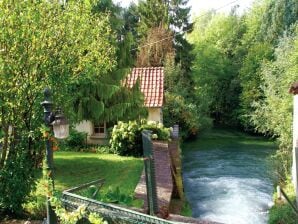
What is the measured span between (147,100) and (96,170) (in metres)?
8.47

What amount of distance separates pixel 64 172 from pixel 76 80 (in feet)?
23.8

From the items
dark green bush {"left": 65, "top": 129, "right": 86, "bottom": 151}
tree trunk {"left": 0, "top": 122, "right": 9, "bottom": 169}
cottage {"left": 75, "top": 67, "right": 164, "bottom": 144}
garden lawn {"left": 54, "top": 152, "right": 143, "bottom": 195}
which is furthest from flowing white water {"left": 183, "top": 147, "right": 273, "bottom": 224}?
tree trunk {"left": 0, "top": 122, "right": 9, "bottom": 169}

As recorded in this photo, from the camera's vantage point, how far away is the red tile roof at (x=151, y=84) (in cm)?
2456

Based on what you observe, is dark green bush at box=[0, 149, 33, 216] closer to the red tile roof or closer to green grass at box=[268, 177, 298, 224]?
green grass at box=[268, 177, 298, 224]

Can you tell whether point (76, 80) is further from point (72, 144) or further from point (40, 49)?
point (72, 144)

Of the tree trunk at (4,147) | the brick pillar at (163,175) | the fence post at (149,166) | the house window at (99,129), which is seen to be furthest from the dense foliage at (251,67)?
the tree trunk at (4,147)

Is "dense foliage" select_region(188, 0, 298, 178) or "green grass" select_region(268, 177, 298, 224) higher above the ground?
"dense foliage" select_region(188, 0, 298, 178)

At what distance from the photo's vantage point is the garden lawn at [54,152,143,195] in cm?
1488

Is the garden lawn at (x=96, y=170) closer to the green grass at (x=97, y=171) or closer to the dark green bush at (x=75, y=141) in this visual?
the green grass at (x=97, y=171)

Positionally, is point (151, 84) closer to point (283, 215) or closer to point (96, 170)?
point (96, 170)

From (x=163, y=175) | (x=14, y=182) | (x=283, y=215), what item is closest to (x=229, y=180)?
(x=163, y=175)

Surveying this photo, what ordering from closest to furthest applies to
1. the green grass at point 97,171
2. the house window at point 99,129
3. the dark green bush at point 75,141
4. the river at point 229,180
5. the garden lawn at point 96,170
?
the green grass at point 97,171 → the garden lawn at point 96,170 → the river at point 229,180 → the dark green bush at point 75,141 → the house window at point 99,129

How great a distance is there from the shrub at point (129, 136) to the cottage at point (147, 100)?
9.38 ft

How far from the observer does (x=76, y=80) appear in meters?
10.3
